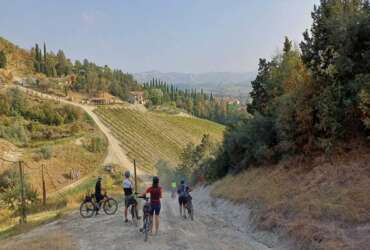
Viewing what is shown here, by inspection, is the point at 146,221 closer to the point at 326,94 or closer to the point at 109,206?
the point at 109,206

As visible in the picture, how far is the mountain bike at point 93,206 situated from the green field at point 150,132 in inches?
2065

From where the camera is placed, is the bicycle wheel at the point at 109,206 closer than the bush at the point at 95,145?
Yes

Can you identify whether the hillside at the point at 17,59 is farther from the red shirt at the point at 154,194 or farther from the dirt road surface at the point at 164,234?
the red shirt at the point at 154,194

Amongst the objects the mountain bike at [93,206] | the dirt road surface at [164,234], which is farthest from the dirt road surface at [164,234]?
the mountain bike at [93,206]

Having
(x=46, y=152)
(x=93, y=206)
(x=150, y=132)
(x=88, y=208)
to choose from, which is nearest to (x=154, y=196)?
(x=93, y=206)

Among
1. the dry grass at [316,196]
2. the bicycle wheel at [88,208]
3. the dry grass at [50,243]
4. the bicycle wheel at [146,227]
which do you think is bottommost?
the bicycle wheel at [88,208]

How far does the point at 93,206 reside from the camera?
54.1 feet

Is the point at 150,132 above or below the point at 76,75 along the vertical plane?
below

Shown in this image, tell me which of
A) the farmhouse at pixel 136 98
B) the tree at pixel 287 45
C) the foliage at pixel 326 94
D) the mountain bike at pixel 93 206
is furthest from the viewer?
the farmhouse at pixel 136 98

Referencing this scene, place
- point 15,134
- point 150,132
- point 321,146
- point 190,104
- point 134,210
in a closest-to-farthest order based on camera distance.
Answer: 1. point 134,210
2. point 321,146
3. point 15,134
4. point 150,132
5. point 190,104

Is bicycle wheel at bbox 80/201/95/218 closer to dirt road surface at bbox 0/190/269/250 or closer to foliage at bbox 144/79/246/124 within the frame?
dirt road surface at bbox 0/190/269/250

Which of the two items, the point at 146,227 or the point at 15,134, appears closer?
the point at 146,227

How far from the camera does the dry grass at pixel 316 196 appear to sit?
32.1 ft

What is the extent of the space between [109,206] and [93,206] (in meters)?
0.79
